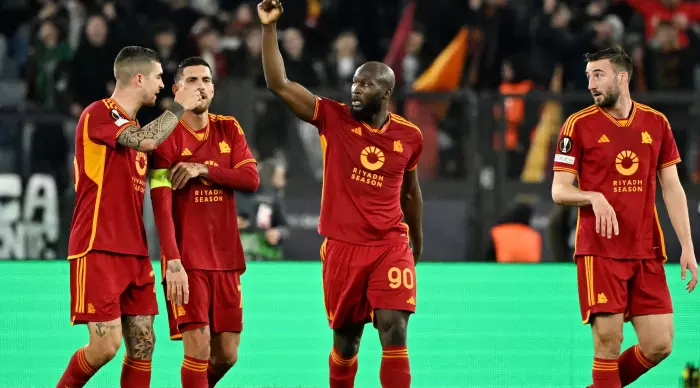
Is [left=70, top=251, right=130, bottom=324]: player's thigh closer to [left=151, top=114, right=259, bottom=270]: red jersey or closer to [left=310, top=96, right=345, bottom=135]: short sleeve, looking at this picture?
[left=151, top=114, right=259, bottom=270]: red jersey

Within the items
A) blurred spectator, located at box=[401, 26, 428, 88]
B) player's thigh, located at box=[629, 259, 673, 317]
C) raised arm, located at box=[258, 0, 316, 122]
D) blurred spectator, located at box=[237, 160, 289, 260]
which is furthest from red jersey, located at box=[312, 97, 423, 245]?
blurred spectator, located at box=[401, 26, 428, 88]

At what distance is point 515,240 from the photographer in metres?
9.52

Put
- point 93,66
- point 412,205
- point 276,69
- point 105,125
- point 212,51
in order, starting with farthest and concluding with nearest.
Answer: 1. point 212,51
2. point 93,66
3. point 412,205
4. point 276,69
5. point 105,125

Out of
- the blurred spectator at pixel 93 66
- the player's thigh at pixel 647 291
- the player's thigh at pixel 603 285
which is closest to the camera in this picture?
the player's thigh at pixel 603 285

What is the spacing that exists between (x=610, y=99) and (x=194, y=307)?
2.78 meters

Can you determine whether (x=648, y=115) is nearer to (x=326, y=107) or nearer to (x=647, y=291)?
(x=647, y=291)

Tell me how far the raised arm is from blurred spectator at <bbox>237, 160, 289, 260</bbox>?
248cm

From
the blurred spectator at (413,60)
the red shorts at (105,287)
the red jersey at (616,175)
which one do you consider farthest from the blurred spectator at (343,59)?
the red shorts at (105,287)

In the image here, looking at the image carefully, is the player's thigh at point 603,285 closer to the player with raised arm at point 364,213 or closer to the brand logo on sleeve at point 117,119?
the player with raised arm at point 364,213

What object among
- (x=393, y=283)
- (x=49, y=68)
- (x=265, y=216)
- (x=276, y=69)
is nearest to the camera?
(x=276, y=69)

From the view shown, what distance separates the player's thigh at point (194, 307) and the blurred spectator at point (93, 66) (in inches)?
175

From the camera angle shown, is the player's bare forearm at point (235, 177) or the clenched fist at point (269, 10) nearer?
the clenched fist at point (269, 10)

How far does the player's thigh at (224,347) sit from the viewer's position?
6996 mm

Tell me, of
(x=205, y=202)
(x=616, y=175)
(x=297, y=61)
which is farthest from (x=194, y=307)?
(x=297, y=61)
